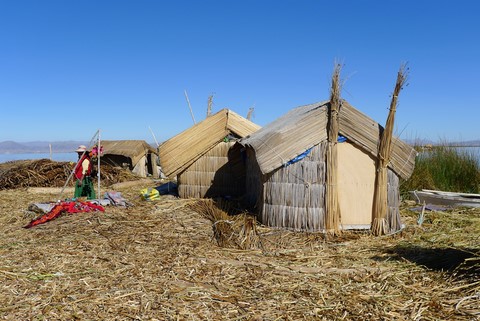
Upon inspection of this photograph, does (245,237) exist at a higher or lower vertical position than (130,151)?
lower

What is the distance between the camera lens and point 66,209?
8.12 m

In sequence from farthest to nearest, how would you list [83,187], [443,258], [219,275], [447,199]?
[83,187] → [447,199] → [443,258] → [219,275]

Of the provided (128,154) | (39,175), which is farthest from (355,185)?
(128,154)

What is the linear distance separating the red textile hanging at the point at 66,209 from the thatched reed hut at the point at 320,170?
11.4 feet

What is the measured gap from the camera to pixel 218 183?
10164mm

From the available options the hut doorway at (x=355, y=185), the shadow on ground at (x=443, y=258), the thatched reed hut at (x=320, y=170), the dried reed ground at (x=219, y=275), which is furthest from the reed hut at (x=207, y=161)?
the shadow on ground at (x=443, y=258)

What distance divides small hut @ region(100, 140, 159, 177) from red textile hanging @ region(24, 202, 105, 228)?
7587mm

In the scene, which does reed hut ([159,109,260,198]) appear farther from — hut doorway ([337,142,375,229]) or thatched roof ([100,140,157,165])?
thatched roof ([100,140,157,165])

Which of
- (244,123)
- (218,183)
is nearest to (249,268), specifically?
(218,183)

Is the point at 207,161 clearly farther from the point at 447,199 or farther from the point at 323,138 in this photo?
the point at 447,199

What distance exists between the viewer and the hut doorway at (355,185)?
6.94 meters

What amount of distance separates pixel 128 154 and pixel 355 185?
10.8m

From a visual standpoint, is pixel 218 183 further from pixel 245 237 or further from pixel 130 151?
pixel 130 151

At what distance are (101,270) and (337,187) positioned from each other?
12.2 ft
